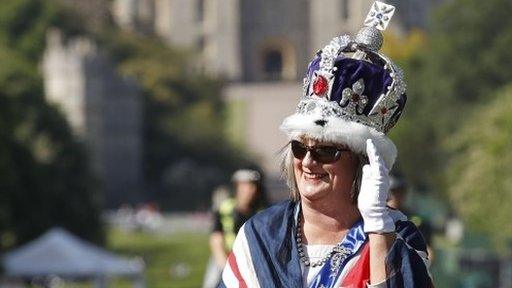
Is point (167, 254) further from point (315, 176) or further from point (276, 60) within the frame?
point (276, 60)

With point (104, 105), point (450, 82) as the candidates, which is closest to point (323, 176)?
point (450, 82)

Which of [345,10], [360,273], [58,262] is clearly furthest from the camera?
[345,10]

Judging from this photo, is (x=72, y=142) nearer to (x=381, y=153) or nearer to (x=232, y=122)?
(x=232, y=122)

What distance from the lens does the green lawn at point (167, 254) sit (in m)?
65.2

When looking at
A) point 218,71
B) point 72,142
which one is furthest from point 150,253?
point 218,71

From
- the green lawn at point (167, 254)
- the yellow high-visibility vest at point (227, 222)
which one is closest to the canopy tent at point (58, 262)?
the green lawn at point (167, 254)

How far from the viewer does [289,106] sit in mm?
131375

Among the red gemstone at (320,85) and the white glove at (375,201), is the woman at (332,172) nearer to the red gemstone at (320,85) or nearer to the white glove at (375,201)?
the red gemstone at (320,85)

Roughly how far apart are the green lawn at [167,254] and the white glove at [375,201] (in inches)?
2040

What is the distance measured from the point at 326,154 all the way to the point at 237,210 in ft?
21.1

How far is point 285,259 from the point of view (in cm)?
735

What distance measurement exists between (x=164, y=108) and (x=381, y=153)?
391ft

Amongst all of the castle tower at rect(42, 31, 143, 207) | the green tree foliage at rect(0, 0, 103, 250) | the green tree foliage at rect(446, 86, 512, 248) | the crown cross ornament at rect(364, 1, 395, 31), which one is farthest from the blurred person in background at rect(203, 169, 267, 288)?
the castle tower at rect(42, 31, 143, 207)

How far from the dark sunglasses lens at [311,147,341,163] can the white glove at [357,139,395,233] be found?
0.22 metres
